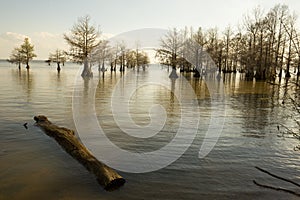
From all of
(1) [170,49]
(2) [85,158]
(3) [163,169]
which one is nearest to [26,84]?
(2) [85,158]

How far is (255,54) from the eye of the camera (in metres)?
43.8

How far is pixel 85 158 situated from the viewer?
18.9 ft

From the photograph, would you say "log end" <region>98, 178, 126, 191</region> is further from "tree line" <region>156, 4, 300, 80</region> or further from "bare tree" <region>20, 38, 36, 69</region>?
"bare tree" <region>20, 38, 36, 69</region>

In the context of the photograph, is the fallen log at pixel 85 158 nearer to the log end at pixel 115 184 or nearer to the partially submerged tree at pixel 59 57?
the log end at pixel 115 184

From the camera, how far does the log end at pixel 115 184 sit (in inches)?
186

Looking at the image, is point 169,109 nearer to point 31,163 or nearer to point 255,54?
point 31,163

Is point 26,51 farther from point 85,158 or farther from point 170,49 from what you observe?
point 85,158

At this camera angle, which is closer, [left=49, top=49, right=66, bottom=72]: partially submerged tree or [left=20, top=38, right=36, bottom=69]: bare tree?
[left=49, top=49, right=66, bottom=72]: partially submerged tree

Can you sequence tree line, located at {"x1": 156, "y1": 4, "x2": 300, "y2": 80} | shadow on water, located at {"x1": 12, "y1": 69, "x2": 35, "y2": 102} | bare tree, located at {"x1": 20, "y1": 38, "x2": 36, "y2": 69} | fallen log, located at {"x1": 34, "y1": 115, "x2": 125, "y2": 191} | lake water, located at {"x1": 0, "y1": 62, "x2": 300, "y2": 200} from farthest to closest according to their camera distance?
bare tree, located at {"x1": 20, "y1": 38, "x2": 36, "y2": 69} → tree line, located at {"x1": 156, "y1": 4, "x2": 300, "y2": 80} → shadow on water, located at {"x1": 12, "y1": 69, "x2": 35, "y2": 102} → fallen log, located at {"x1": 34, "y1": 115, "x2": 125, "y2": 191} → lake water, located at {"x1": 0, "y1": 62, "x2": 300, "y2": 200}

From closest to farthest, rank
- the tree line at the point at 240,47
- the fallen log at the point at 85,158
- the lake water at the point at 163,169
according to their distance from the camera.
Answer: the lake water at the point at 163,169 < the fallen log at the point at 85,158 < the tree line at the point at 240,47

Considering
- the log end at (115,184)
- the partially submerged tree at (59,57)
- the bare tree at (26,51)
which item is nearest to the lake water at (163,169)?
the log end at (115,184)

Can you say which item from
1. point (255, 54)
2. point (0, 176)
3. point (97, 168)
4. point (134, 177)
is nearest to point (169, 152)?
point (134, 177)

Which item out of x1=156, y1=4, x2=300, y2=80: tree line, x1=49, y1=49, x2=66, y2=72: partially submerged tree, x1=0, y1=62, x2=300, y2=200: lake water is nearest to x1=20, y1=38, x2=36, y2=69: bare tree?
x1=49, y1=49, x2=66, y2=72: partially submerged tree

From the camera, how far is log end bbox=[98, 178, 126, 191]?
473 centimetres
